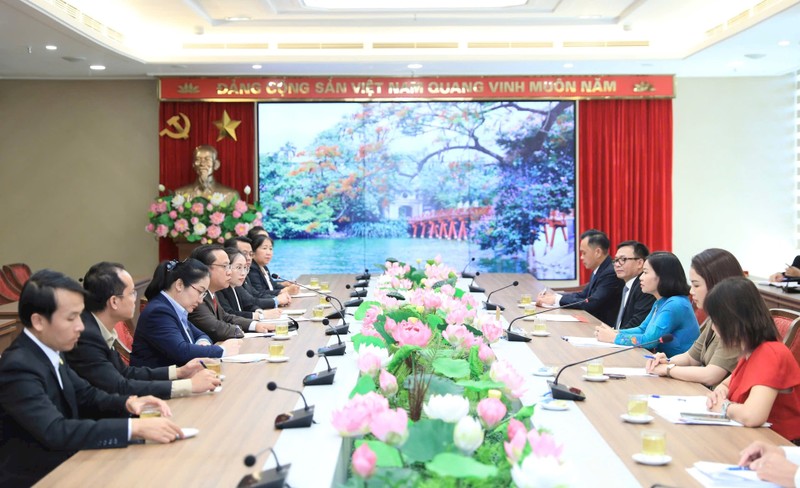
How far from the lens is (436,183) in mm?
9891

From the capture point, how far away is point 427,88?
9.61 metres

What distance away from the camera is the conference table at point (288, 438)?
2.35 m

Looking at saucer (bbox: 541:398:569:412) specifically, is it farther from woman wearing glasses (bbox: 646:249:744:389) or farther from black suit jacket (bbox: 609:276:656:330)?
black suit jacket (bbox: 609:276:656:330)

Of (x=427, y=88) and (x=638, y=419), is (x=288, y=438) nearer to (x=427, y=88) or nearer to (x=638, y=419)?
(x=638, y=419)

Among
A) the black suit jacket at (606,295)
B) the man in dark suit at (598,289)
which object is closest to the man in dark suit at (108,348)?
the man in dark suit at (598,289)

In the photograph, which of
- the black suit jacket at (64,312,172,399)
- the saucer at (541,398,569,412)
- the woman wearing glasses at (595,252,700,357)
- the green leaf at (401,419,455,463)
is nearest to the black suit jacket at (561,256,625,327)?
the woman wearing glasses at (595,252,700,357)

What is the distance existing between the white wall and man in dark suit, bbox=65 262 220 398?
25.4 ft

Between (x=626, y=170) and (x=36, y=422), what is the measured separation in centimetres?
810

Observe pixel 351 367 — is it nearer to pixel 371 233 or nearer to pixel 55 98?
pixel 371 233

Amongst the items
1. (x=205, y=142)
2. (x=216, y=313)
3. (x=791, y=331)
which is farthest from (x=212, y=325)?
(x=205, y=142)

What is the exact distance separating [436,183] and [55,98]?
4293 mm

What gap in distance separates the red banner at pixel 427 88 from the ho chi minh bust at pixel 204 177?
631 mm

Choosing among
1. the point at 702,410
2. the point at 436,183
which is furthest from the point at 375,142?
the point at 702,410

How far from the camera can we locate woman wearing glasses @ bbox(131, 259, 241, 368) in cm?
402
